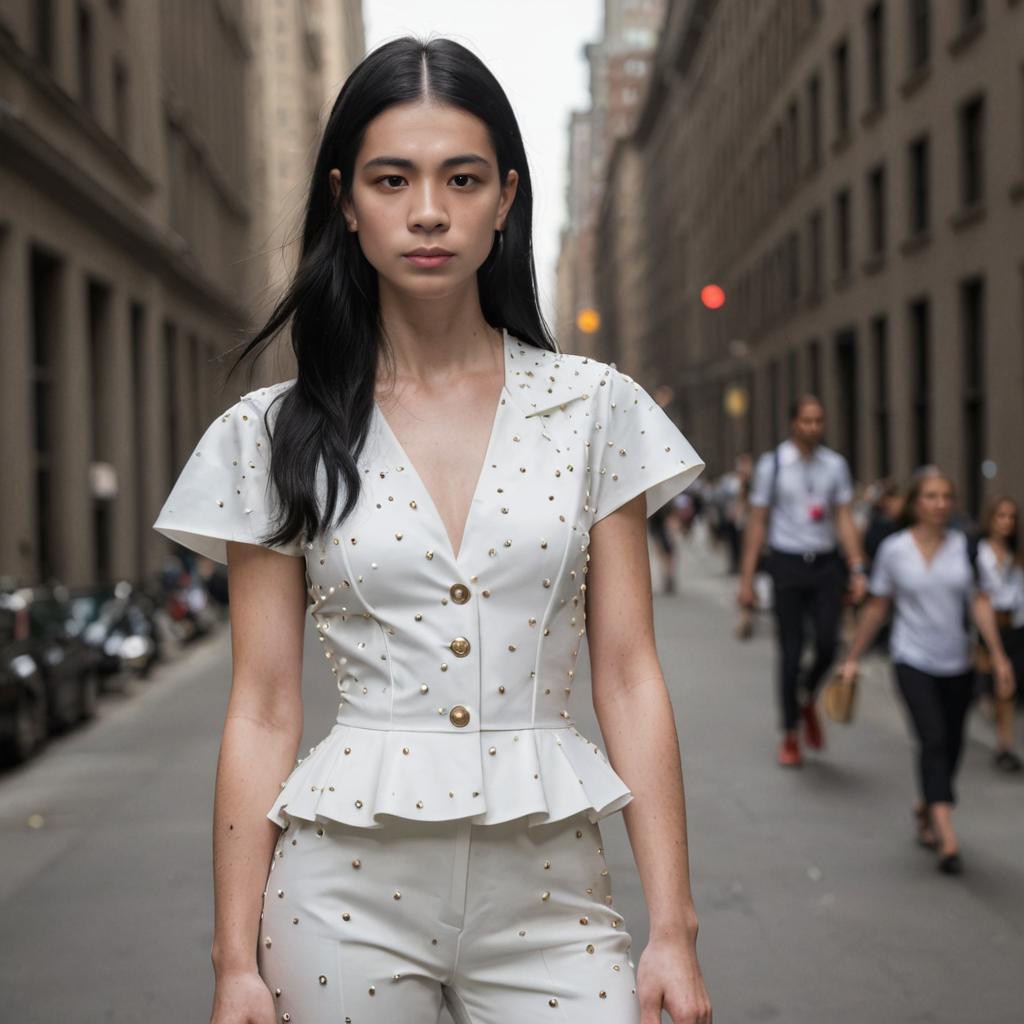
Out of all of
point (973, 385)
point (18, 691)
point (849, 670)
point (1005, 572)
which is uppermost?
point (973, 385)

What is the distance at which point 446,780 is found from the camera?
88.9 inches

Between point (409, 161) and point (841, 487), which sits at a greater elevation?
point (409, 161)

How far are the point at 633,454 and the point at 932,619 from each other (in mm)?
6297

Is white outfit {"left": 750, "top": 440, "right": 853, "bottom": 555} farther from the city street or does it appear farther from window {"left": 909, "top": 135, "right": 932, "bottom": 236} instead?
window {"left": 909, "top": 135, "right": 932, "bottom": 236}

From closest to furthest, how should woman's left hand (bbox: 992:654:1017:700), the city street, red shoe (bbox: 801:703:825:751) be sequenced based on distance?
1. the city street
2. woman's left hand (bbox: 992:654:1017:700)
3. red shoe (bbox: 801:703:825:751)

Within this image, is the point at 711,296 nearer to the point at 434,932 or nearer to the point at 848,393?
the point at 434,932

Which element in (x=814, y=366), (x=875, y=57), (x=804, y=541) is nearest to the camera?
(x=804, y=541)

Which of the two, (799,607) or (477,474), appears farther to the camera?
(799,607)

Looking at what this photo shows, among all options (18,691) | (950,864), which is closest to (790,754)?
(950,864)

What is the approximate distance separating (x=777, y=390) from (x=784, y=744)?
36.2 m

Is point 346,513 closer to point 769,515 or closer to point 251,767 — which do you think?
point 251,767

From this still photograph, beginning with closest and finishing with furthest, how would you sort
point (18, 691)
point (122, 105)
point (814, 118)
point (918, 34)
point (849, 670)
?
point (849, 670), point (18, 691), point (918, 34), point (122, 105), point (814, 118)

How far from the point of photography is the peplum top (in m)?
2.27

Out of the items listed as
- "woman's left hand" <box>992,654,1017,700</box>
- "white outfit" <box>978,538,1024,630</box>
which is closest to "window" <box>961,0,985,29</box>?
"white outfit" <box>978,538,1024,630</box>
